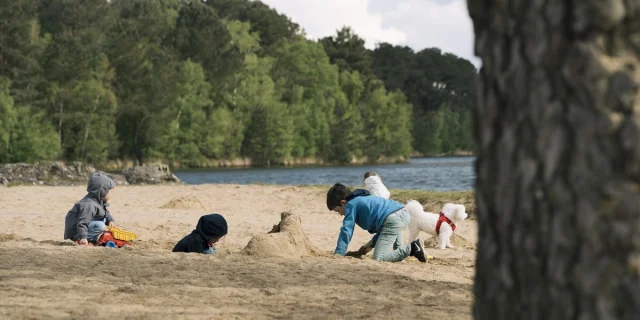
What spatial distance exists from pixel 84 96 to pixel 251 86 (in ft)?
66.1

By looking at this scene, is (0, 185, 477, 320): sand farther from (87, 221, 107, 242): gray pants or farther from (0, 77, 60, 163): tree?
(0, 77, 60, 163): tree

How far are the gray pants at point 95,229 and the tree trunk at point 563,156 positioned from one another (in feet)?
25.7

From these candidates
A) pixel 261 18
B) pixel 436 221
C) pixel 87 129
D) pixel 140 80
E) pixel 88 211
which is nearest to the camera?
pixel 88 211

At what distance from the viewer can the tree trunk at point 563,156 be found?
253 cm

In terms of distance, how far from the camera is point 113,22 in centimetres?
7544

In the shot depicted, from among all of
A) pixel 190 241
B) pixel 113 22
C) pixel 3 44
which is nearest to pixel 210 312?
pixel 190 241

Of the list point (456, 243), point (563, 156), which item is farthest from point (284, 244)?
point (563, 156)

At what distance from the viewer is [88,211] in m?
9.94

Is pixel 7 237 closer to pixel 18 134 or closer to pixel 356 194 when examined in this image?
pixel 356 194

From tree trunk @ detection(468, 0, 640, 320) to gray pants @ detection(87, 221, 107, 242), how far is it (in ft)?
25.7

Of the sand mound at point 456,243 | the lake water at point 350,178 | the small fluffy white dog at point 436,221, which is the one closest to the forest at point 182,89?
the lake water at point 350,178

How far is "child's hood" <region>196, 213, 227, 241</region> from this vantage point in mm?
8875

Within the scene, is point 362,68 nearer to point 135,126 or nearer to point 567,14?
point 135,126

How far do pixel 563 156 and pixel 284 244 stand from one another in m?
6.66
